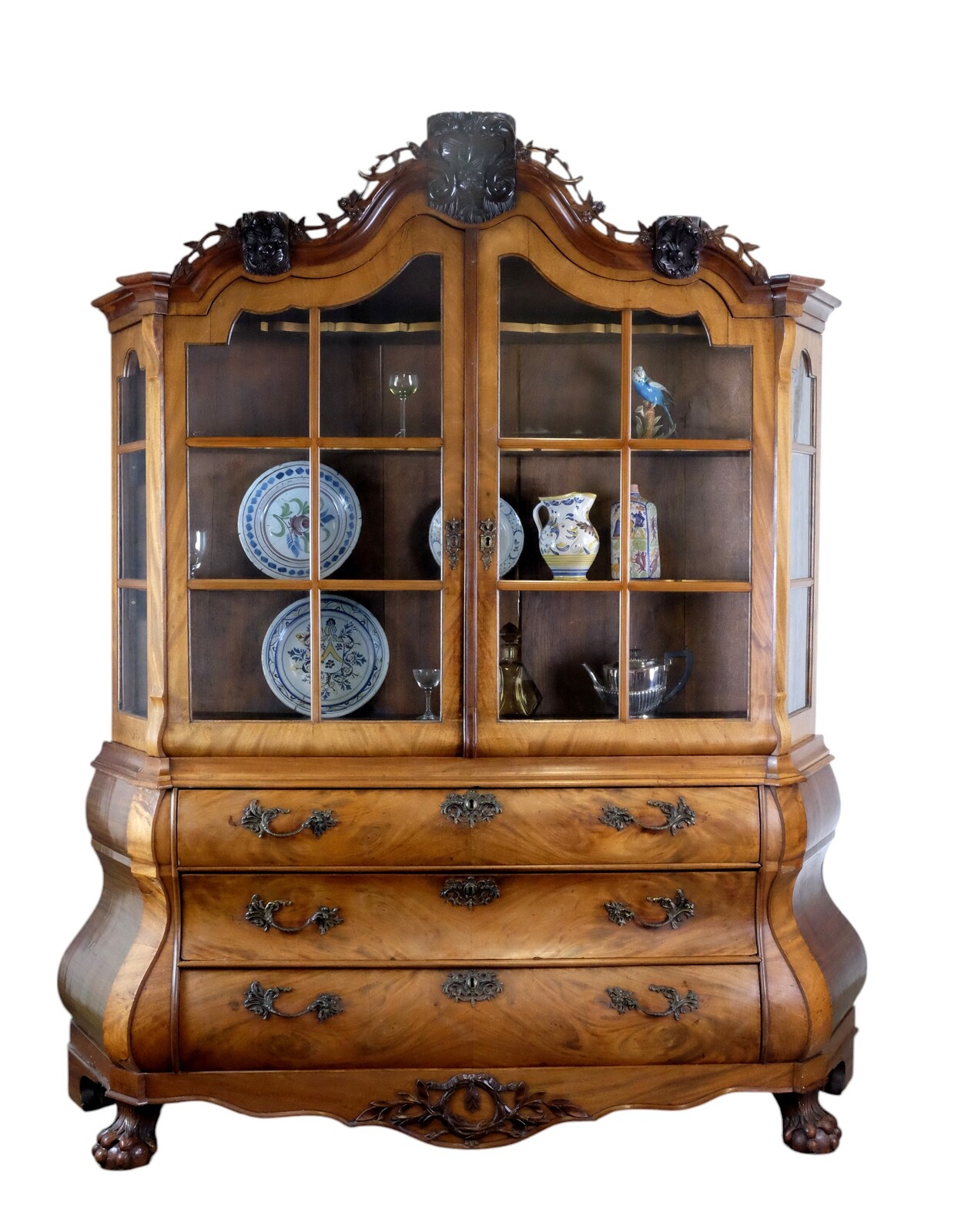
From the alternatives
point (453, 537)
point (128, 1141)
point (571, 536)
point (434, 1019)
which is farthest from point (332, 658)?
point (128, 1141)

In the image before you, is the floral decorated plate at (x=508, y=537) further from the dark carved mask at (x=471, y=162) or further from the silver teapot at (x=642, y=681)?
the dark carved mask at (x=471, y=162)

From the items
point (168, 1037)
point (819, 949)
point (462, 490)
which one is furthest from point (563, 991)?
point (462, 490)

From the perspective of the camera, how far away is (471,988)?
322 cm

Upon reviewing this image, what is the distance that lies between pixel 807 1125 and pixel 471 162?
7.41 ft

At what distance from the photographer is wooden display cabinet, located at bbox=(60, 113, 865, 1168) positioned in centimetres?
322

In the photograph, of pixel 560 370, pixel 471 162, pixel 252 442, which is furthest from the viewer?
pixel 560 370

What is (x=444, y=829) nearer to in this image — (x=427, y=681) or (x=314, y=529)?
(x=427, y=681)

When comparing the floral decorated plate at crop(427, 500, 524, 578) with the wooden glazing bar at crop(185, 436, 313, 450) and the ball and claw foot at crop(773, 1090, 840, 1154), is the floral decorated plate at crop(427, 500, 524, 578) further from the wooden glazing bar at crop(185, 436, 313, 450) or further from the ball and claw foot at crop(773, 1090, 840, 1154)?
the ball and claw foot at crop(773, 1090, 840, 1154)

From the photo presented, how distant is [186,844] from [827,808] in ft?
4.82

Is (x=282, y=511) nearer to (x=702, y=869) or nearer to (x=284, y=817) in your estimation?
(x=284, y=817)

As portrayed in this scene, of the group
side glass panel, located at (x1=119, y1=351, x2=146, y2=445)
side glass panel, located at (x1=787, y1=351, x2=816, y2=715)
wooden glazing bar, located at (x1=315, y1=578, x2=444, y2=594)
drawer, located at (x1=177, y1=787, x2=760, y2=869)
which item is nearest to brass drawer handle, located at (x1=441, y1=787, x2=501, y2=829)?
drawer, located at (x1=177, y1=787, x2=760, y2=869)

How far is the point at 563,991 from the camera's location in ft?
10.6

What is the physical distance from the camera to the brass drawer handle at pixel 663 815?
323cm

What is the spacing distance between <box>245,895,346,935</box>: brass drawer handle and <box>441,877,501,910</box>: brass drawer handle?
0.24 m
